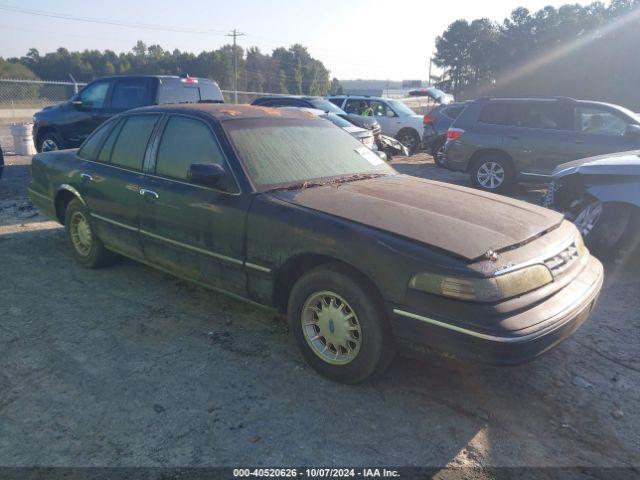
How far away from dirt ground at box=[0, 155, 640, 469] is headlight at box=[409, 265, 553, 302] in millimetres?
407

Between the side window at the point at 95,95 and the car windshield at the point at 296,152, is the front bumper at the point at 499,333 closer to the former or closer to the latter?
the car windshield at the point at 296,152

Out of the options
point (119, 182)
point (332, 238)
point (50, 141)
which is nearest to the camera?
point (332, 238)

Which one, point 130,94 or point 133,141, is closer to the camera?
point 133,141

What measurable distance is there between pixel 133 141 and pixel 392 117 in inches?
478

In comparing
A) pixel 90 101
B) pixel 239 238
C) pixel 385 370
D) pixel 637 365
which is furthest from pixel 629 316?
pixel 90 101

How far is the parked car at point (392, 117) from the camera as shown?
1548 centimetres

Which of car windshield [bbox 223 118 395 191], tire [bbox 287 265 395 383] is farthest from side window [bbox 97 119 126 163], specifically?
tire [bbox 287 265 395 383]

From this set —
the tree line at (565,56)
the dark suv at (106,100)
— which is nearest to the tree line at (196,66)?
the tree line at (565,56)

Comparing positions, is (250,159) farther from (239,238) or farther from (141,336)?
(141,336)

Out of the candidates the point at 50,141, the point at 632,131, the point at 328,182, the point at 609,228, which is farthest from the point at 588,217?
the point at 50,141

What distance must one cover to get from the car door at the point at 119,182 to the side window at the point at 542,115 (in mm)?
6875

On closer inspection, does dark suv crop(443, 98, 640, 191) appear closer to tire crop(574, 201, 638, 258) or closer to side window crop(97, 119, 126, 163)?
tire crop(574, 201, 638, 258)

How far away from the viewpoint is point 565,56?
3781 cm

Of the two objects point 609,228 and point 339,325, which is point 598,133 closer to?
point 609,228
